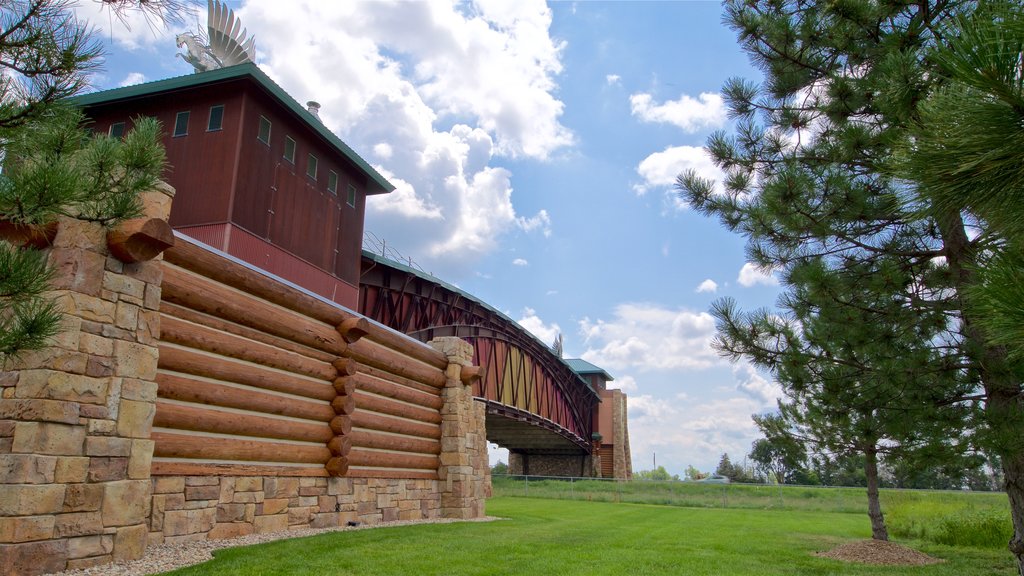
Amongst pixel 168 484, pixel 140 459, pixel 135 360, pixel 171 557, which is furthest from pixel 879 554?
pixel 135 360

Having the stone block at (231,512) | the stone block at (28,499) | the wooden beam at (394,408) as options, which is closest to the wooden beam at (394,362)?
the wooden beam at (394,408)

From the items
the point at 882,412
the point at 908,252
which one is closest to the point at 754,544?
the point at 882,412

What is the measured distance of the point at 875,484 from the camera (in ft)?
49.8

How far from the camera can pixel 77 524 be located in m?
7.13

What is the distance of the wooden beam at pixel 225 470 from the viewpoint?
9039 millimetres

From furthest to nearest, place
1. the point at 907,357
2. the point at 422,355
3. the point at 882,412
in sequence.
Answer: the point at 422,355, the point at 882,412, the point at 907,357

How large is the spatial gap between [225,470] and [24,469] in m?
3.57

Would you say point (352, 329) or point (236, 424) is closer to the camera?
point (236, 424)

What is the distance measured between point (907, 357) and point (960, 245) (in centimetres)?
176

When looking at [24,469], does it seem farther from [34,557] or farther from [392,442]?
[392,442]

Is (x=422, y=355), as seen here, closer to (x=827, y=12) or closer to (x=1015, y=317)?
(x=827, y=12)

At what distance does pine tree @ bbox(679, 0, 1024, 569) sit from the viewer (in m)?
8.72

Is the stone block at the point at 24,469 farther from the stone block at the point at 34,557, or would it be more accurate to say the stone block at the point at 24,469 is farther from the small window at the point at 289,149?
the small window at the point at 289,149

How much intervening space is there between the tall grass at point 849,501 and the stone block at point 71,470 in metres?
17.8
